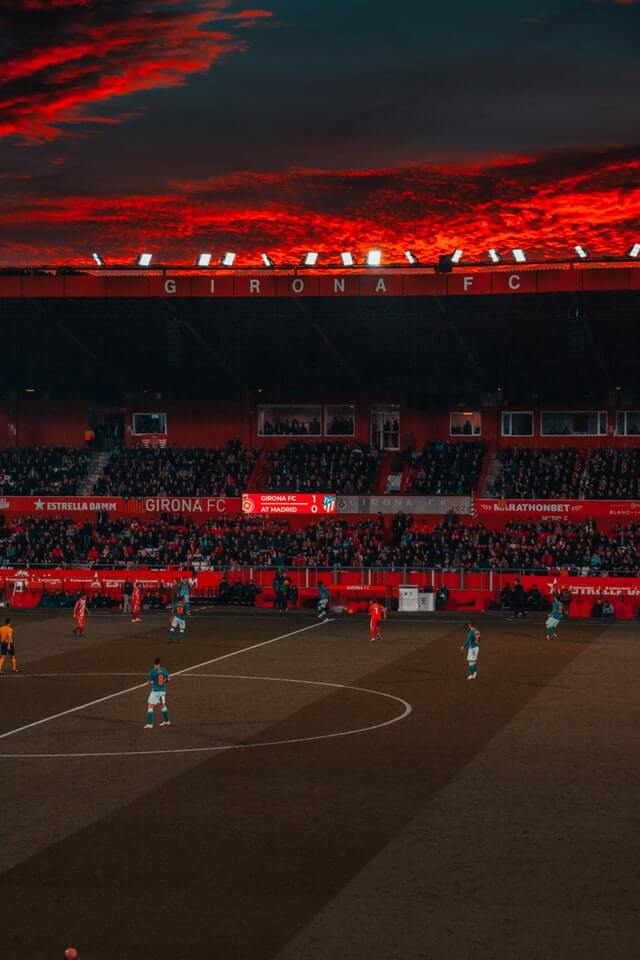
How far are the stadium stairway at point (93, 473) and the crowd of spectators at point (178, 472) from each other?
2.24ft

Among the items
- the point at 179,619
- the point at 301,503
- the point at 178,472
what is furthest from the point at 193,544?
the point at 179,619

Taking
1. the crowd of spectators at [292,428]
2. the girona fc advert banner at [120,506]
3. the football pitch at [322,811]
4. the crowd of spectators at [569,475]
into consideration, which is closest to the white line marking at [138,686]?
the football pitch at [322,811]

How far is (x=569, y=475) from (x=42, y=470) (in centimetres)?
2976

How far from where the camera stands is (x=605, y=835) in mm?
17922

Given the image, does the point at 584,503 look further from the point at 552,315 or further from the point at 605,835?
the point at 605,835

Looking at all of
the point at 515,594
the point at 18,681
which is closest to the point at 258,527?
the point at 515,594

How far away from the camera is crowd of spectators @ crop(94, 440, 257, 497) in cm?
6800

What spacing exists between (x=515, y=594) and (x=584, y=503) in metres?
12.8

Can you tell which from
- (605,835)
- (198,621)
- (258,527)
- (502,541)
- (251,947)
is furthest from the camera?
(258,527)

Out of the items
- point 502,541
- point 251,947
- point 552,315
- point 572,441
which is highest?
point 552,315

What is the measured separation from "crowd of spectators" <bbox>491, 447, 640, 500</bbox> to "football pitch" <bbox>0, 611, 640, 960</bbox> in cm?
2640

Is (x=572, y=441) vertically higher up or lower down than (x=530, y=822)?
higher up

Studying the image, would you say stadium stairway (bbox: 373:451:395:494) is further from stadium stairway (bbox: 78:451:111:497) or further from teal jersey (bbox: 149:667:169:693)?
teal jersey (bbox: 149:667:169:693)

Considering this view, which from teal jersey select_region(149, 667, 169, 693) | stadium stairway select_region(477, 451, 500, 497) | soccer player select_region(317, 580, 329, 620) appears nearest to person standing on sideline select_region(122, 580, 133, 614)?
soccer player select_region(317, 580, 329, 620)
